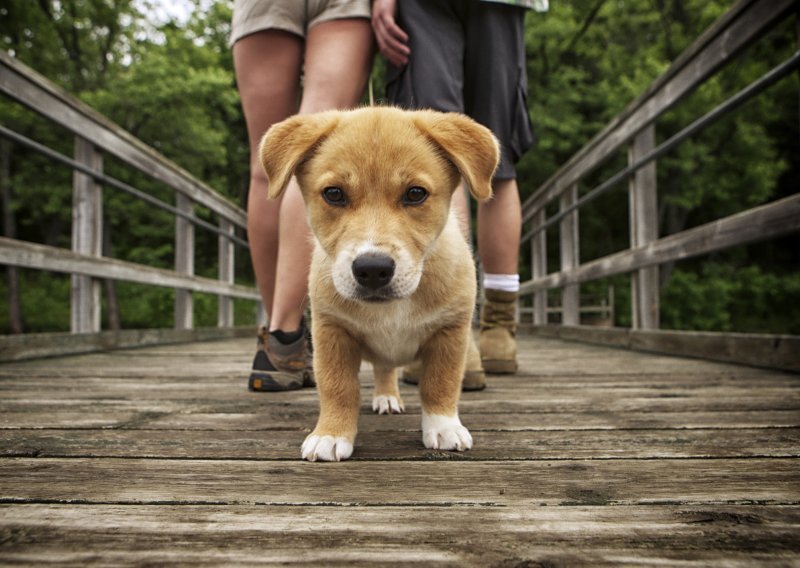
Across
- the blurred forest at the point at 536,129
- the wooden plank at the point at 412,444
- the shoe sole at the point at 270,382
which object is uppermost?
the blurred forest at the point at 536,129

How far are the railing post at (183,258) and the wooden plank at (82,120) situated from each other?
127mm

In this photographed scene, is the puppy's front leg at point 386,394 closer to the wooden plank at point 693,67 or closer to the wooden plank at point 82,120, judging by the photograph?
the wooden plank at point 693,67

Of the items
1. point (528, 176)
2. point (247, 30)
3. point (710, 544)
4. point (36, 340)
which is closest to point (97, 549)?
point (710, 544)

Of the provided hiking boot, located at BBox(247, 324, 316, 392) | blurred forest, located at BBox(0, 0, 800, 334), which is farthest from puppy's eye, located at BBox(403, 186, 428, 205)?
blurred forest, located at BBox(0, 0, 800, 334)

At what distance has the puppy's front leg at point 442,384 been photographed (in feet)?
4.98

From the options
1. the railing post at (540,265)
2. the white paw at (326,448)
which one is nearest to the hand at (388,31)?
the white paw at (326,448)

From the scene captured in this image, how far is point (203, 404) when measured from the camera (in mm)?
2070

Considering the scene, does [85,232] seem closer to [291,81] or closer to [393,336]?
[291,81]

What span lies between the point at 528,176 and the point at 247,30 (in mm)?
16109

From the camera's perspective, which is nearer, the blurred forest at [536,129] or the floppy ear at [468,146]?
the floppy ear at [468,146]

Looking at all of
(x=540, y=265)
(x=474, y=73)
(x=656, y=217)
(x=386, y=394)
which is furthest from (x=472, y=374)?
(x=540, y=265)

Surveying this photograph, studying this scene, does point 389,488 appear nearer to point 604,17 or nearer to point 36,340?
point 36,340

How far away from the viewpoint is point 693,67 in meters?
3.29

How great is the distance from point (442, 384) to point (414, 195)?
0.52 m
